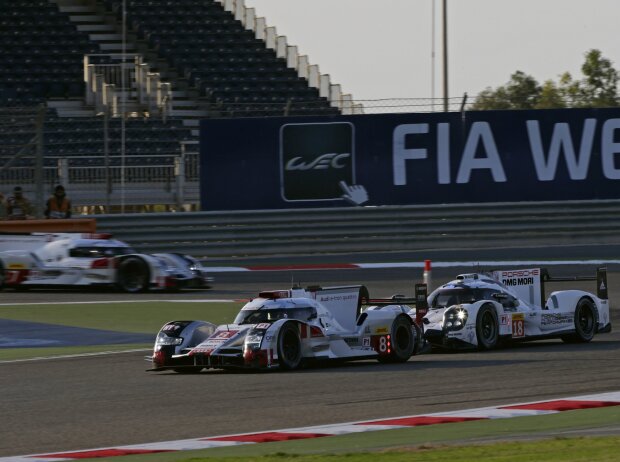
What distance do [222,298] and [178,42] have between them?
53.7 ft

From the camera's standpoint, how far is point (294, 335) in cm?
1354

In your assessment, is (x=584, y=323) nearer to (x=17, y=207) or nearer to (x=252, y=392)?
(x=252, y=392)

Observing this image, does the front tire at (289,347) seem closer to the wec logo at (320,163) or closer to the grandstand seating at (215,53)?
the wec logo at (320,163)

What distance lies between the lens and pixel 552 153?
27.0 metres

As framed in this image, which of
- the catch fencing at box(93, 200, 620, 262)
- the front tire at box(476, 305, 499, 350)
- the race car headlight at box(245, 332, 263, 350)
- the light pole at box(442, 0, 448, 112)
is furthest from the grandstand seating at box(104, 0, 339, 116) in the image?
the race car headlight at box(245, 332, 263, 350)

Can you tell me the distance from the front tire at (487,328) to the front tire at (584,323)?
4.55ft

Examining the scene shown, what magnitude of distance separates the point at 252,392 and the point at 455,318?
417 cm

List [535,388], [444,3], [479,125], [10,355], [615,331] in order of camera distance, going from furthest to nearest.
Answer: [444,3] → [479,125] → [615,331] → [10,355] → [535,388]

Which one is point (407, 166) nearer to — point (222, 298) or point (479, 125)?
point (479, 125)

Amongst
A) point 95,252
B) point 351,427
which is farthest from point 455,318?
point 95,252

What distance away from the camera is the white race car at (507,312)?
15.3 metres

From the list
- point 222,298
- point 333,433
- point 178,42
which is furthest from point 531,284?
point 178,42

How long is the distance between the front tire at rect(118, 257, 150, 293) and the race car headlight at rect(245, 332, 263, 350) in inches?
368

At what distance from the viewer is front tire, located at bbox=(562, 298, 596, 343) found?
16578 millimetres
